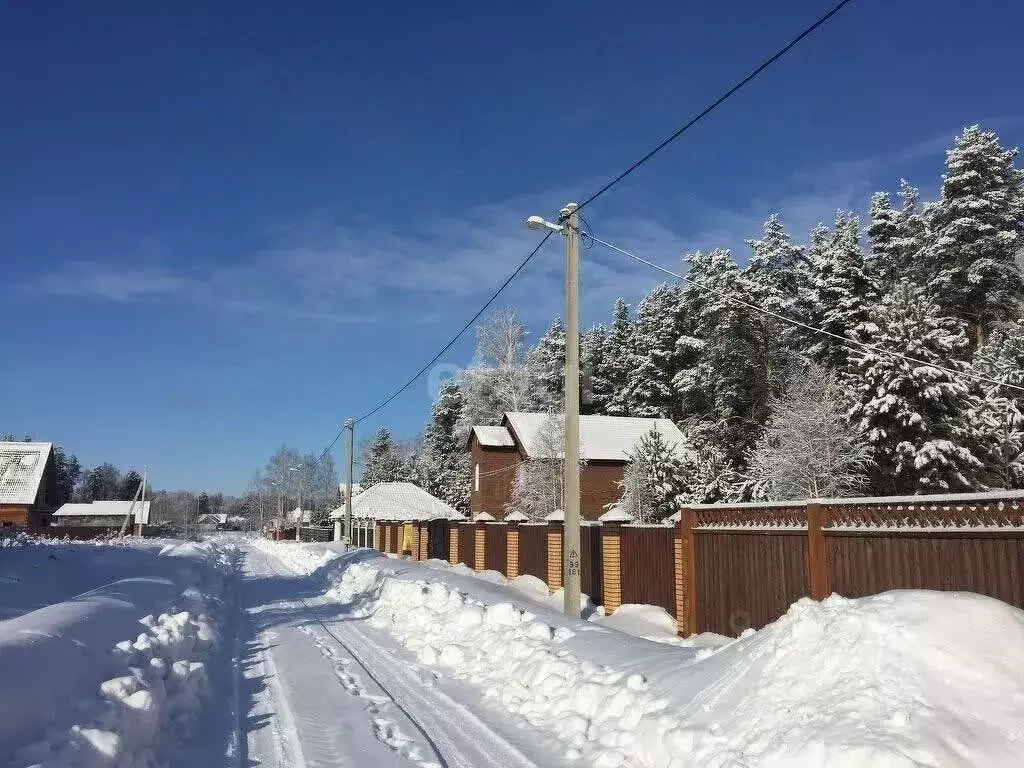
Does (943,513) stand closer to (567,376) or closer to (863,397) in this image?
(567,376)

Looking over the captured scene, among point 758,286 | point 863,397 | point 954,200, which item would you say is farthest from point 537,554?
point 954,200

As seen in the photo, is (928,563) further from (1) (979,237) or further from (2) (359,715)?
(1) (979,237)

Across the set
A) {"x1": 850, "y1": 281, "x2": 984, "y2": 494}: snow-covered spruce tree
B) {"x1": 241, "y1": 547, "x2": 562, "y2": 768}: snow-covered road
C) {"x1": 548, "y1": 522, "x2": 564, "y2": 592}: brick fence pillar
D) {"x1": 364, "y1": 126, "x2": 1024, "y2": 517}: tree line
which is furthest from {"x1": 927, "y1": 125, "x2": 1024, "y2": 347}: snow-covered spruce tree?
{"x1": 241, "y1": 547, "x2": 562, "y2": 768}: snow-covered road

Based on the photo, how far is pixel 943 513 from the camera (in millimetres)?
7168

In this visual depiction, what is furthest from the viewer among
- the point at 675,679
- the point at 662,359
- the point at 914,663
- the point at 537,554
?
the point at 662,359

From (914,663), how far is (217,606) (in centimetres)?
1502

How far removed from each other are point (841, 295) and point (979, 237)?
438 inches

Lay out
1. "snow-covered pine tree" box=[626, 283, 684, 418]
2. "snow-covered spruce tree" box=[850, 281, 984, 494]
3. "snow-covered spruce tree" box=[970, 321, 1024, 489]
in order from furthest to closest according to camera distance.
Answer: "snow-covered pine tree" box=[626, 283, 684, 418] → "snow-covered spruce tree" box=[970, 321, 1024, 489] → "snow-covered spruce tree" box=[850, 281, 984, 494]

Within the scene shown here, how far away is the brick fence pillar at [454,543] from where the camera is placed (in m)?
26.1

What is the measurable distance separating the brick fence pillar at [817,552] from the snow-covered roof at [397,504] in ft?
150

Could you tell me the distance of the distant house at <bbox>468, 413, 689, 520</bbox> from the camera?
42625mm

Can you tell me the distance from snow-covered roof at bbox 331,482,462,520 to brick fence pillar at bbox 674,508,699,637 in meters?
42.5

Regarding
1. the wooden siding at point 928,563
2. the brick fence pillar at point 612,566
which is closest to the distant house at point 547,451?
the brick fence pillar at point 612,566

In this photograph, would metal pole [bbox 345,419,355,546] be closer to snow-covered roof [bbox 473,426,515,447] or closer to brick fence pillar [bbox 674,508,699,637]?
snow-covered roof [bbox 473,426,515,447]
